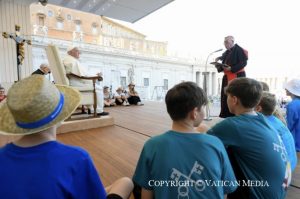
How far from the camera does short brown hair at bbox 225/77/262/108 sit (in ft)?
3.41

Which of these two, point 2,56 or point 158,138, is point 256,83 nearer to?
point 158,138

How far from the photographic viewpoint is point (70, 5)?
6.45m

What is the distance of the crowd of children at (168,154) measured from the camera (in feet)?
1.78

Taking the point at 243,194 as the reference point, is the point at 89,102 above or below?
above

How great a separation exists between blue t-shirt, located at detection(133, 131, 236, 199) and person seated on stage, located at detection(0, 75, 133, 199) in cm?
23

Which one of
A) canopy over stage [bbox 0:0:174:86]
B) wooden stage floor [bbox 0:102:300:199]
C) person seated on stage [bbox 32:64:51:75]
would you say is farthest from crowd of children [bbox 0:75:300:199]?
canopy over stage [bbox 0:0:174:86]

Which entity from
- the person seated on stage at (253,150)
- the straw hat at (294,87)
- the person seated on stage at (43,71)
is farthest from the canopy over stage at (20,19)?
the person seated on stage at (253,150)

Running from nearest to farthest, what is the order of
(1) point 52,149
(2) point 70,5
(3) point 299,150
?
1. (1) point 52,149
2. (3) point 299,150
3. (2) point 70,5

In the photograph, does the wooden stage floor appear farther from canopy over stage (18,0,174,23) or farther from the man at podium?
canopy over stage (18,0,174,23)

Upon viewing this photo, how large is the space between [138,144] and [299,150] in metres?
1.50

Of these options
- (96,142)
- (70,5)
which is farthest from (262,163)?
(70,5)

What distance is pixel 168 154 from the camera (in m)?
0.76

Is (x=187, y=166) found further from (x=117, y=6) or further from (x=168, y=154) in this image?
(x=117, y=6)

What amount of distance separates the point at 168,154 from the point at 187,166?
0.08 meters
